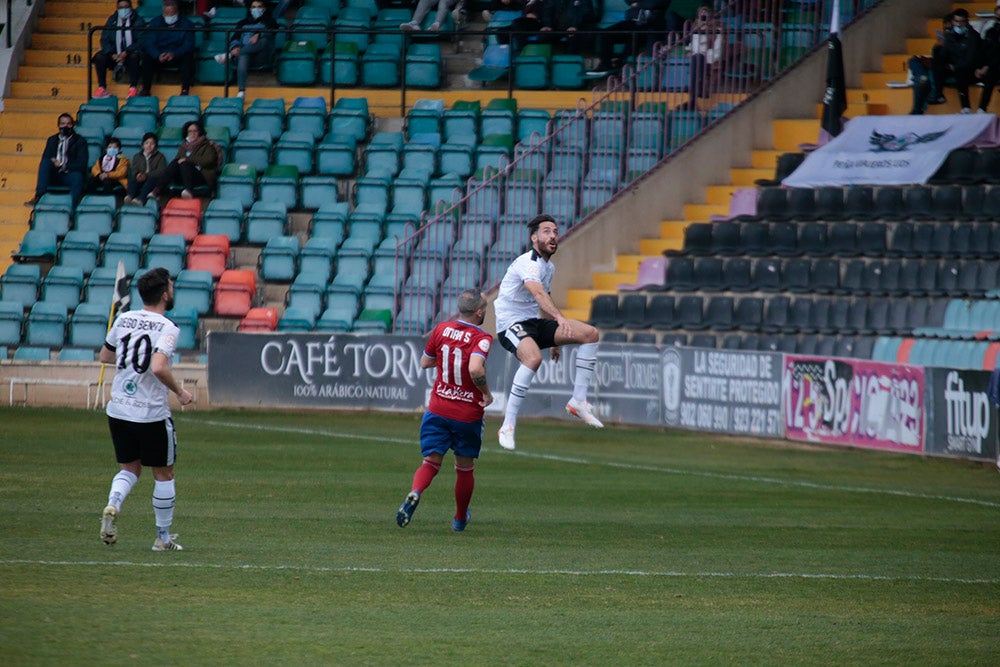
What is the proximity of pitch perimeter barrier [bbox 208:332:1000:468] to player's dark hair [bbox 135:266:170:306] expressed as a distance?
36.1 ft

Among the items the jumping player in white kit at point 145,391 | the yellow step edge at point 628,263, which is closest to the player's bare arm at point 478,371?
the jumping player in white kit at point 145,391

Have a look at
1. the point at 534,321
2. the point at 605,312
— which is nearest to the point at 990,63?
the point at 605,312

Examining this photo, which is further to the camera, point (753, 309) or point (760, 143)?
point (760, 143)

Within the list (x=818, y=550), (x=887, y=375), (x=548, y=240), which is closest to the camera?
(x=818, y=550)

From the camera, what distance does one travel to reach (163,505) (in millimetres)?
9578

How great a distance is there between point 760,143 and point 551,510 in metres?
14.5

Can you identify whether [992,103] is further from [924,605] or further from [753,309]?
[924,605]

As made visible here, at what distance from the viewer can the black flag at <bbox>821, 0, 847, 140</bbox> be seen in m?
23.9

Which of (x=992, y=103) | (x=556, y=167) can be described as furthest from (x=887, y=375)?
(x=556, y=167)

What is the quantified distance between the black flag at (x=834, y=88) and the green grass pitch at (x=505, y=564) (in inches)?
324

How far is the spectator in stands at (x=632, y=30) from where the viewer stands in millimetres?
27281

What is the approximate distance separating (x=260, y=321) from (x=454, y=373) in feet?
44.6

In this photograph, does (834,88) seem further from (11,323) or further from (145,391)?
(145,391)

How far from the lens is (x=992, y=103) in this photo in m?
23.2
